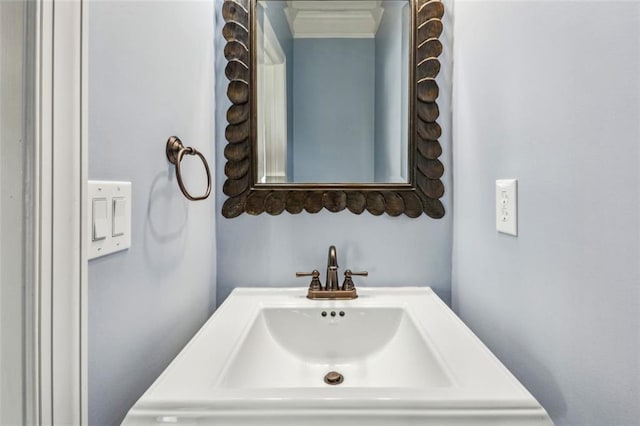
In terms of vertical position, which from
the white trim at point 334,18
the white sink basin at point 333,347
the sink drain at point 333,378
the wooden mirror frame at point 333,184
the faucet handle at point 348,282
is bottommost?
the sink drain at point 333,378

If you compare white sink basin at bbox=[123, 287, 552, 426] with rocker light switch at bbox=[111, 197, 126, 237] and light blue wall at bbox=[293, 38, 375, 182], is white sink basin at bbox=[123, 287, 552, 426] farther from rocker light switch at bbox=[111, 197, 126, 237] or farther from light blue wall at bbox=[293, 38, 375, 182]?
light blue wall at bbox=[293, 38, 375, 182]

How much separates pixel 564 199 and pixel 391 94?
67cm

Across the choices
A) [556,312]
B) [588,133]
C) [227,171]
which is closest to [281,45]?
[227,171]

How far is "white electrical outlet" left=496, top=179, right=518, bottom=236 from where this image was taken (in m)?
Result: 0.79

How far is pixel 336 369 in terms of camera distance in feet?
3.16

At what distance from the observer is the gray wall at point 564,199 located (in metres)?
0.50

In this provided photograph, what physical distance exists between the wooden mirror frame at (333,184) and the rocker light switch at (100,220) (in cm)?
59

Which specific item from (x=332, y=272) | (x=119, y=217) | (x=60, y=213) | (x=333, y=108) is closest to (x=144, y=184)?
(x=119, y=217)

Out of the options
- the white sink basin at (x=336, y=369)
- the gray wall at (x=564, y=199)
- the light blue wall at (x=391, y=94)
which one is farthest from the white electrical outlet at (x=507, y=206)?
the light blue wall at (x=391, y=94)

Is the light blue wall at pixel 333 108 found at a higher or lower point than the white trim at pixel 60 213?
higher

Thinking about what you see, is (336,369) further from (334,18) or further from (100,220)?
(334,18)

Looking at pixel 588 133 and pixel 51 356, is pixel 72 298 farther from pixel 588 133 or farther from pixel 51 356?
pixel 588 133

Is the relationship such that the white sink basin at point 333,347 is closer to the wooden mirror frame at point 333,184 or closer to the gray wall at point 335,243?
the gray wall at point 335,243

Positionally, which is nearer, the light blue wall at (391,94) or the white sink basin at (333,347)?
the white sink basin at (333,347)
